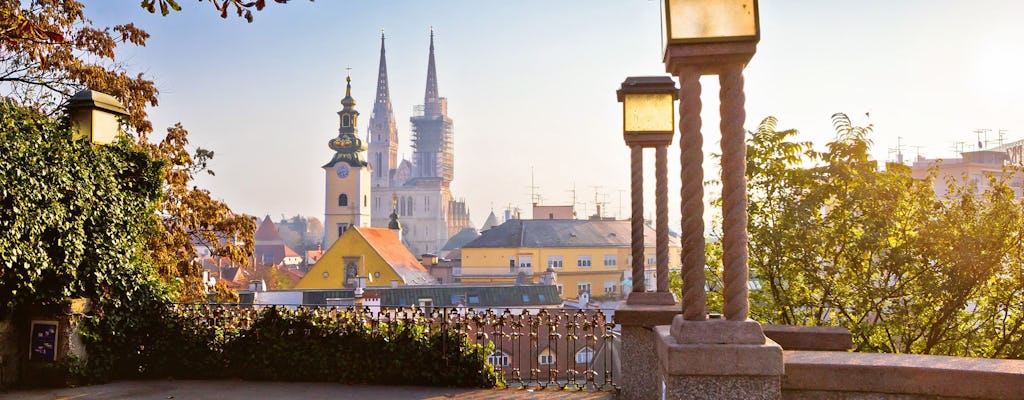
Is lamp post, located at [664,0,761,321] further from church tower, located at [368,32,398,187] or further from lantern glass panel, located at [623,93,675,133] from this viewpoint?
church tower, located at [368,32,398,187]

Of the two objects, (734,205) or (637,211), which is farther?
(637,211)

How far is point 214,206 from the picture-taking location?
18094mm

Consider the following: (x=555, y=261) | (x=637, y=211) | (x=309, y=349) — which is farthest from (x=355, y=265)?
(x=637, y=211)

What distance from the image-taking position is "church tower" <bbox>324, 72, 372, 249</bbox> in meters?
98.6

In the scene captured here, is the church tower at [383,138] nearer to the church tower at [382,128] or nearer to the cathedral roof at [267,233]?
the church tower at [382,128]

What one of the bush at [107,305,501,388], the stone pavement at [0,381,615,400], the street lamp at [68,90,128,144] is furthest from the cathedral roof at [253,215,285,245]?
the stone pavement at [0,381,615,400]

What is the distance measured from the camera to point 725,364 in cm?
416

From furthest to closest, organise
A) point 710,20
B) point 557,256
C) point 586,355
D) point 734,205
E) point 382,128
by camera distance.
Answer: point 382,128 < point 557,256 < point 586,355 < point 710,20 < point 734,205

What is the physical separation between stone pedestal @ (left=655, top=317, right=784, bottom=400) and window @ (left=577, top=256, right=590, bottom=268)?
252 feet

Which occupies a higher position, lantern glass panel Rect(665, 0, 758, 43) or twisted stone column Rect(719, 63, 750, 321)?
lantern glass panel Rect(665, 0, 758, 43)

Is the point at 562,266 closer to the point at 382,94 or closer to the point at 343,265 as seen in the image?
the point at 343,265

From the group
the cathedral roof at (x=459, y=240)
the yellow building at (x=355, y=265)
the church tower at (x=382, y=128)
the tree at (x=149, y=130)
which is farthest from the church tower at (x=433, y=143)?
the tree at (x=149, y=130)

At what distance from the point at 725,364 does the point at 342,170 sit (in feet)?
324

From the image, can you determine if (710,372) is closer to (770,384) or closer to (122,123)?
(770,384)
